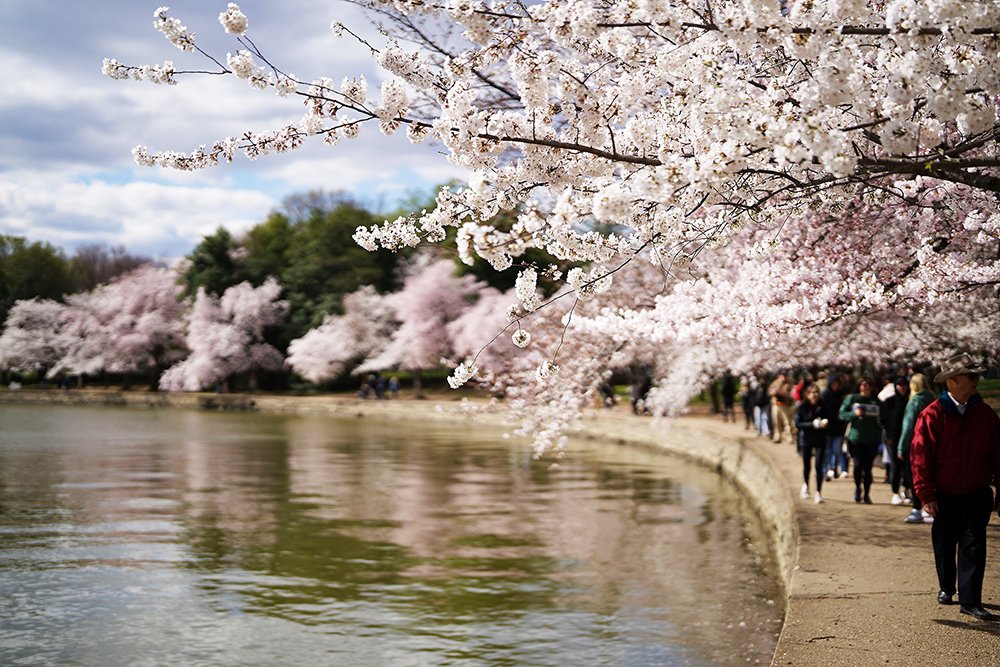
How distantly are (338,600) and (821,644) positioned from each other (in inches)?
219

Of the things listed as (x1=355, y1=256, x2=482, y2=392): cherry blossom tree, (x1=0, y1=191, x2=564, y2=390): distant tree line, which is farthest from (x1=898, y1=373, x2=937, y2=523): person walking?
(x1=355, y1=256, x2=482, y2=392): cherry blossom tree

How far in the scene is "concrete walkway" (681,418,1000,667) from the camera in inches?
234

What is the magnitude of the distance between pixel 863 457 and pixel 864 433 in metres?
0.31

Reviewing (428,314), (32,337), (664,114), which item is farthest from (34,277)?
(664,114)

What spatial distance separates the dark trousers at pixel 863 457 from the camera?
40.6 feet

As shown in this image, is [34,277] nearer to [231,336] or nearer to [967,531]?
[231,336]

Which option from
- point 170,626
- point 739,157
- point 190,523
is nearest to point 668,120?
point 739,157

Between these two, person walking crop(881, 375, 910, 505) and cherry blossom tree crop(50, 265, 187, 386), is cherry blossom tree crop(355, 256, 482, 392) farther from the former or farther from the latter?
person walking crop(881, 375, 910, 505)

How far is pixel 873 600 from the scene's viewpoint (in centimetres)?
736

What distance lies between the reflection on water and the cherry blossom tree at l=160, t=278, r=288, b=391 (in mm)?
34157

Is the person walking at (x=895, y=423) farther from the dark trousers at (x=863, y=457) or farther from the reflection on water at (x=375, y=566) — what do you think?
the reflection on water at (x=375, y=566)

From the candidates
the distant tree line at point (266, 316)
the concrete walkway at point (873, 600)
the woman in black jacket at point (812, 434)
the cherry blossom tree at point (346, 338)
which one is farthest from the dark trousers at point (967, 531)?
the cherry blossom tree at point (346, 338)

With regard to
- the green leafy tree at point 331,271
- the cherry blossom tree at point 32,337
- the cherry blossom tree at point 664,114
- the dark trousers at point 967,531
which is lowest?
the dark trousers at point 967,531

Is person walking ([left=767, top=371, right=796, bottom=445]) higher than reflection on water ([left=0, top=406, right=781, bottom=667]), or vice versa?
person walking ([left=767, top=371, right=796, bottom=445])
